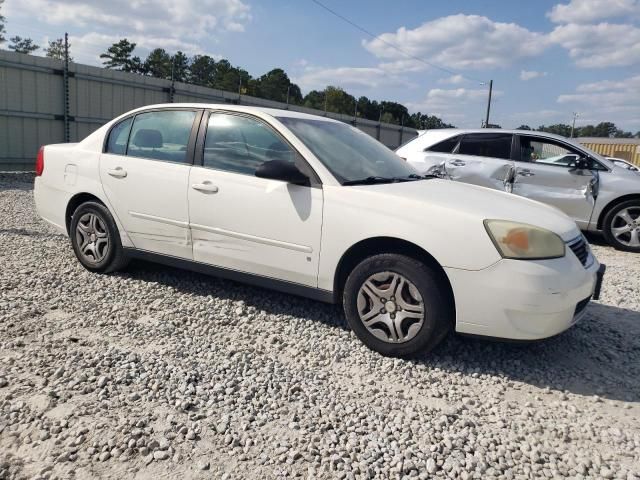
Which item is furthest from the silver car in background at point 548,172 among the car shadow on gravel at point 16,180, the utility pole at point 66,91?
the utility pole at point 66,91

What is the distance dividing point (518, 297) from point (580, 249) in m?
0.76

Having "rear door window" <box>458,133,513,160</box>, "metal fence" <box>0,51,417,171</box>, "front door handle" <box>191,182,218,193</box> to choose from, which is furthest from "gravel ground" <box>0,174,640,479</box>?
"metal fence" <box>0,51,417,171</box>

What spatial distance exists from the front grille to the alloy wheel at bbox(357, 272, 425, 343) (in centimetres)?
107

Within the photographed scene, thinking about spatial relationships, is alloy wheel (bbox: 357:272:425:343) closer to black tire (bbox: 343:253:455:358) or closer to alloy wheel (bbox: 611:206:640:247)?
black tire (bbox: 343:253:455:358)

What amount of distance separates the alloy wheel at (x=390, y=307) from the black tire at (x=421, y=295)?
24 mm

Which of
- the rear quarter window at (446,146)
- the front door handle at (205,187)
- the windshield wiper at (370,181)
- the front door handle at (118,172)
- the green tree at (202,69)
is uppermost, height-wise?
the green tree at (202,69)

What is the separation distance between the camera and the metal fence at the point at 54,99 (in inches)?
442

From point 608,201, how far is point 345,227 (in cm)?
578

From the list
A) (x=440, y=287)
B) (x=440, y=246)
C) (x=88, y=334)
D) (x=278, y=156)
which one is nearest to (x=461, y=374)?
(x=440, y=287)

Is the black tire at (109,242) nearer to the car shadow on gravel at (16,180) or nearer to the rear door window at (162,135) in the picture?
the rear door window at (162,135)

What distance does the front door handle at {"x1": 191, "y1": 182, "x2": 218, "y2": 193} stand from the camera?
385 centimetres

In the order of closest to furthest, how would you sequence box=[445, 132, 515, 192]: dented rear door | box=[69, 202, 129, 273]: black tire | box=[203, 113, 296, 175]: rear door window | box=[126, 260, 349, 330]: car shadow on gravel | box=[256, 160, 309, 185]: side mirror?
box=[256, 160, 309, 185]: side mirror
box=[203, 113, 296, 175]: rear door window
box=[126, 260, 349, 330]: car shadow on gravel
box=[69, 202, 129, 273]: black tire
box=[445, 132, 515, 192]: dented rear door

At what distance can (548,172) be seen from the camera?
7738 mm

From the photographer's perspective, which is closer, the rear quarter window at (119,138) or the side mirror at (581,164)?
the rear quarter window at (119,138)
